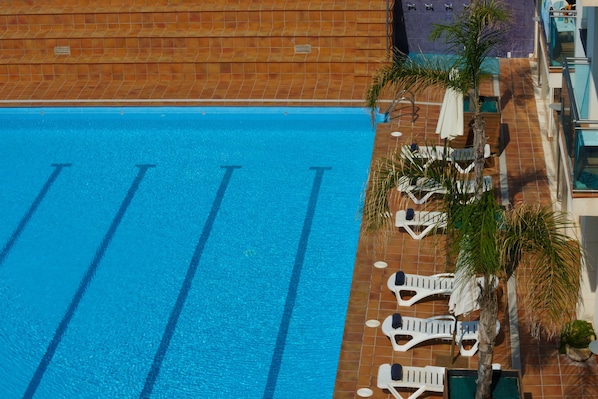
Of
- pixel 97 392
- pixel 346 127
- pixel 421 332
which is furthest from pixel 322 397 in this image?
pixel 346 127

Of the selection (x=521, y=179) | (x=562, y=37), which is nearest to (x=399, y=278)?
(x=521, y=179)

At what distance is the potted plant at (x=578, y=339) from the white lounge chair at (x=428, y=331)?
3.68ft

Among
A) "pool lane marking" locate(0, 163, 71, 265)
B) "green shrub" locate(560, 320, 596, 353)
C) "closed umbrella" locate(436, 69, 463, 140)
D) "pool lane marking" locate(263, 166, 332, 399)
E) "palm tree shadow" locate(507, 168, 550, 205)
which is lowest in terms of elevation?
"pool lane marking" locate(0, 163, 71, 265)

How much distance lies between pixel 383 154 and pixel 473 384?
7.40 meters

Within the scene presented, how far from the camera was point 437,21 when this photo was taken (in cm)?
2402

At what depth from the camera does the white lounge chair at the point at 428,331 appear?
13922 mm

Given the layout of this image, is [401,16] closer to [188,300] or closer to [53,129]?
[53,129]

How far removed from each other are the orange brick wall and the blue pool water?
143cm

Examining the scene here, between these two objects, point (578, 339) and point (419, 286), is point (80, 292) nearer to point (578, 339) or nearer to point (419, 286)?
point (419, 286)

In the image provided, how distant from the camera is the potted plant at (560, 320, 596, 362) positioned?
44.0 feet

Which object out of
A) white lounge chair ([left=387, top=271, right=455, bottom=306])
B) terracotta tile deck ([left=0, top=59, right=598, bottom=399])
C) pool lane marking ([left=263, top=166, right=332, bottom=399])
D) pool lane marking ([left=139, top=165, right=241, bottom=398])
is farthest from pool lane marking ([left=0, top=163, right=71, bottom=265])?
Result: white lounge chair ([left=387, top=271, right=455, bottom=306])

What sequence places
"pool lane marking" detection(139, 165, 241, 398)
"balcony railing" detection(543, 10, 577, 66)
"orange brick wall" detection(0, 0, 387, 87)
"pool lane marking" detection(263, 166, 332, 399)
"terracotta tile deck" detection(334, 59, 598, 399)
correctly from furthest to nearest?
"orange brick wall" detection(0, 0, 387, 87), "balcony railing" detection(543, 10, 577, 66), "pool lane marking" detection(139, 165, 241, 398), "pool lane marking" detection(263, 166, 332, 399), "terracotta tile deck" detection(334, 59, 598, 399)

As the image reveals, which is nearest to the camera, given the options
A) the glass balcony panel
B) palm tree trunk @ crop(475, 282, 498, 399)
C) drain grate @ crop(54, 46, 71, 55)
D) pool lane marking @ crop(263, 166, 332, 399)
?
palm tree trunk @ crop(475, 282, 498, 399)

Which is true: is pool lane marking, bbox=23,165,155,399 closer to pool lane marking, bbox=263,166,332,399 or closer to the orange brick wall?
pool lane marking, bbox=263,166,332,399
